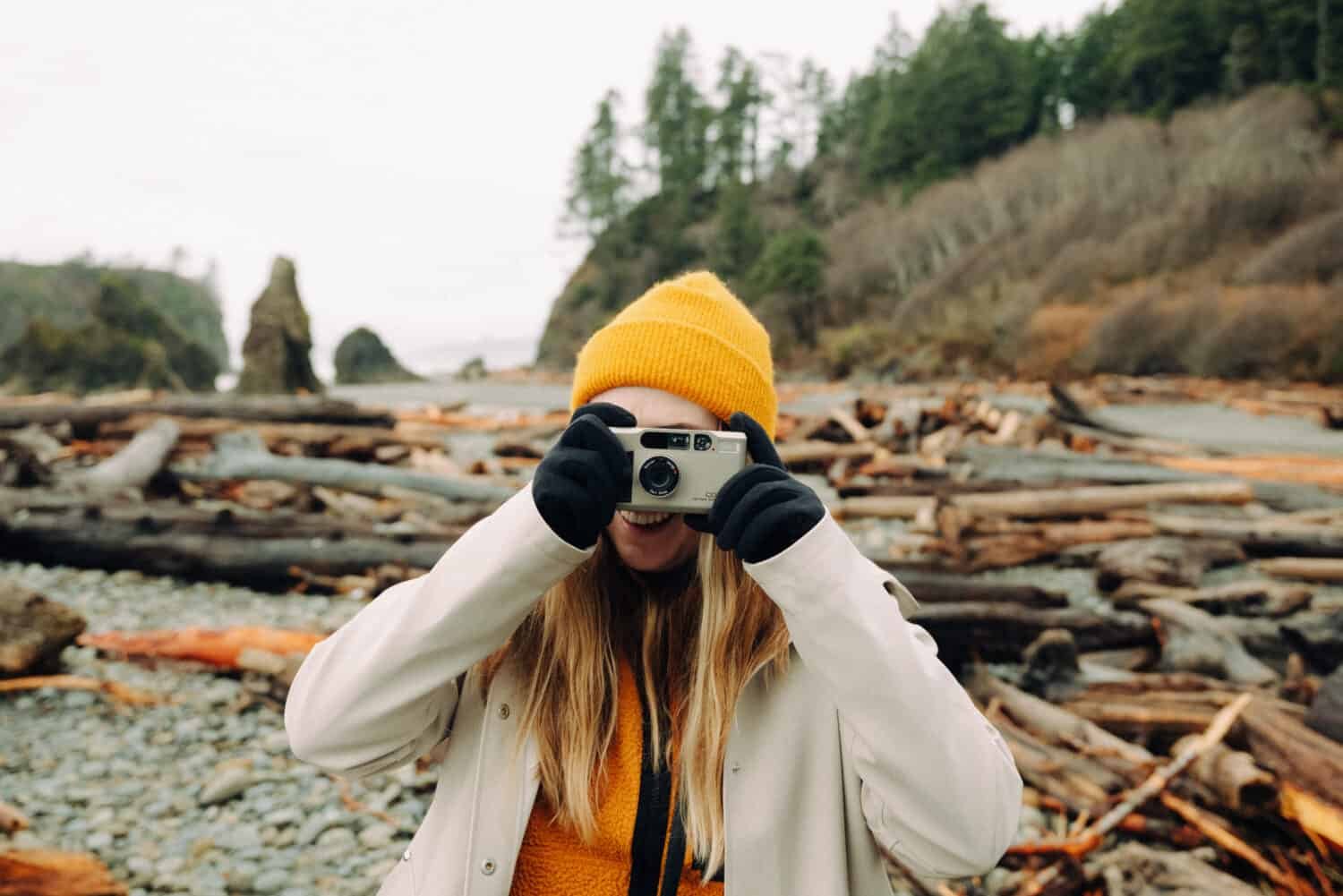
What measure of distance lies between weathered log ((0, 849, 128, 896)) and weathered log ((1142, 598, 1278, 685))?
5.06 m

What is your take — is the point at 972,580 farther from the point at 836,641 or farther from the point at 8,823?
the point at 8,823

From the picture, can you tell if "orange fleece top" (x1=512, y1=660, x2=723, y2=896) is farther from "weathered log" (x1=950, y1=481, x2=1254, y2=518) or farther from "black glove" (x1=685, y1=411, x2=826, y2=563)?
"weathered log" (x1=950, y1=481, x2=1254, y2=518)

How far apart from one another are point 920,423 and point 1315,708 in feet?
30.2

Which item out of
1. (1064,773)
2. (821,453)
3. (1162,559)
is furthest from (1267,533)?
(821,453)

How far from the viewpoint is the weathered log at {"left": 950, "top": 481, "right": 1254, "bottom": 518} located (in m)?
7.54

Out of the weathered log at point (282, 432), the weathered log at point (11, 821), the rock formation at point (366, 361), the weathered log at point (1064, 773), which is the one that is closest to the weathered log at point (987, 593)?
the weathered log at point (1064, 773)

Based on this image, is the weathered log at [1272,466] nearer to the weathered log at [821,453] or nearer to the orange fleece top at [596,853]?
the weathered log at [821,453]

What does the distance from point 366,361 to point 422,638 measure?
58336mm

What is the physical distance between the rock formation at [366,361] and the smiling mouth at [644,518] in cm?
5556

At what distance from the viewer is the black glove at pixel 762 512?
4.63 ft

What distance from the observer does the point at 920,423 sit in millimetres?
12078

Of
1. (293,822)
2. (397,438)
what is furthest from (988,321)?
(293,822)

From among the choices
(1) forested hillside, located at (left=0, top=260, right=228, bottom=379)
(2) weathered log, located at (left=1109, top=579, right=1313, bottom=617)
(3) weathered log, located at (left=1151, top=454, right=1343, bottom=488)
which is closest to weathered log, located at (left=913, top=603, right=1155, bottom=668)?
(2) weathered log, located at (left=1109, top=579, right=1313, bottom=617)

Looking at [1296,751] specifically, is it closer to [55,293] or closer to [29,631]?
[29,631]
